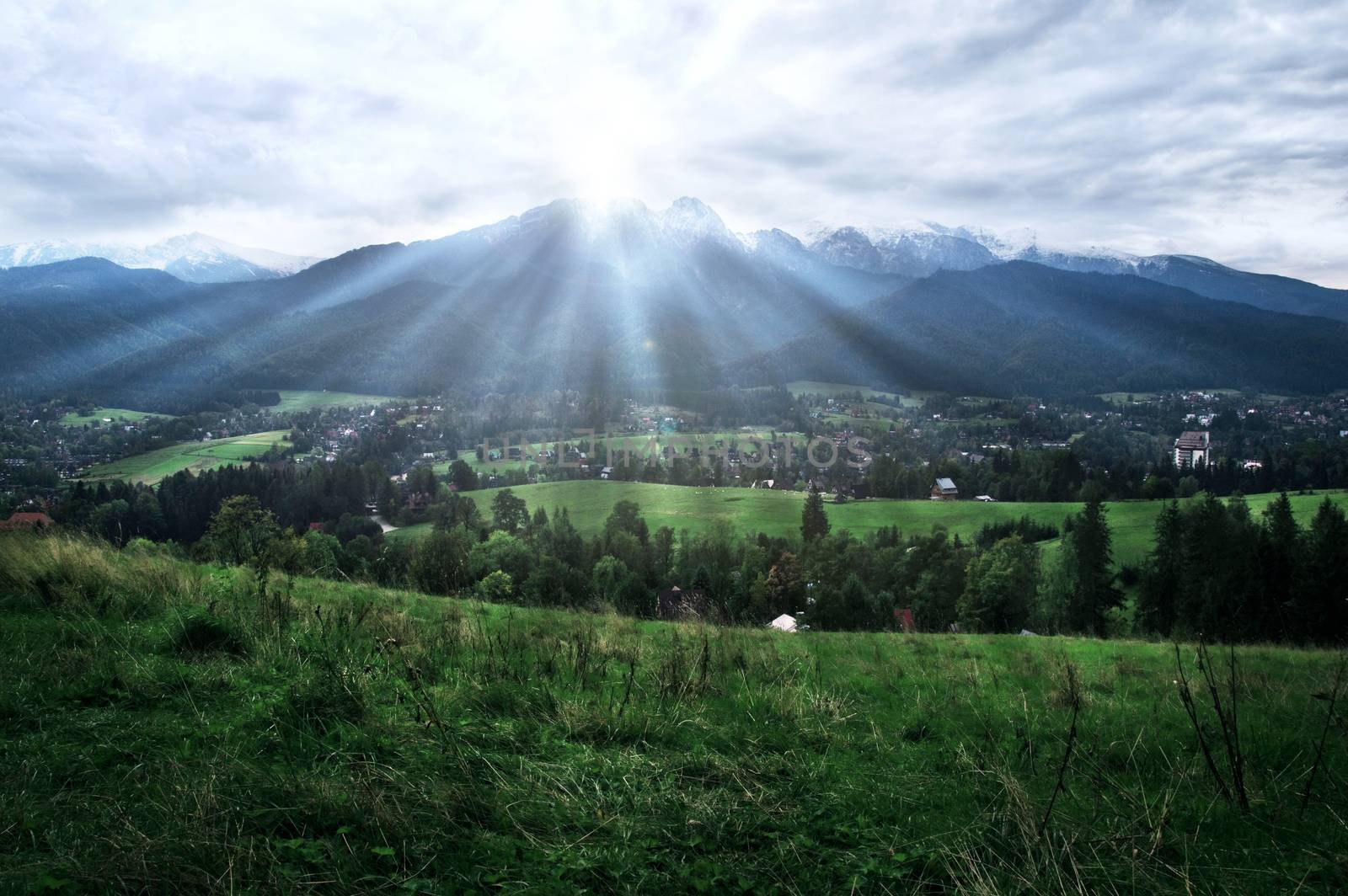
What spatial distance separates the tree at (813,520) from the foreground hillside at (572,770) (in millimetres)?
43252

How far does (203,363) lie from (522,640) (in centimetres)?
14232

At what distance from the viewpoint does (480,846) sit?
9.73ft

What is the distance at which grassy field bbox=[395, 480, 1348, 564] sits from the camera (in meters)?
51.6

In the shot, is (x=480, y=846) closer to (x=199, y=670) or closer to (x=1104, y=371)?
(x=199, y=670)

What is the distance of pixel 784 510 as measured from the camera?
59969 mm

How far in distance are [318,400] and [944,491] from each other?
319 feet

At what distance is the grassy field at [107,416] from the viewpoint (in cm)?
7150

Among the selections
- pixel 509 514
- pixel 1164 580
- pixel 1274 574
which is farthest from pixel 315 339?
pixel 1274 574

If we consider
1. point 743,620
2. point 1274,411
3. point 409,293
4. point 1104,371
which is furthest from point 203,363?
point 1104,371

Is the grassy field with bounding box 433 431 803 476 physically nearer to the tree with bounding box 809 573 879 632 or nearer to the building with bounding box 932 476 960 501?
the building with bounding box 932 476 960 501

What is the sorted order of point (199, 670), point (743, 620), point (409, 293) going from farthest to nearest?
1. point (409, 293)
2. point (743, 620)
3. point (199, 670)

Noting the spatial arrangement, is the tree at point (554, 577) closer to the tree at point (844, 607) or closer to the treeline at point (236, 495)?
the tree at point (844, 607)

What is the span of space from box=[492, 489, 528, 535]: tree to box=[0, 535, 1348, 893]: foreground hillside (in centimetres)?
4333

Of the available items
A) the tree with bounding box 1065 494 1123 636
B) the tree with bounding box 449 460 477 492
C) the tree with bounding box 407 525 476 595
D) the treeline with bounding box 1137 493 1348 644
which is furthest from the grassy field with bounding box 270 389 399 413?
the treeline with bounding box 1137 493 1348 644
